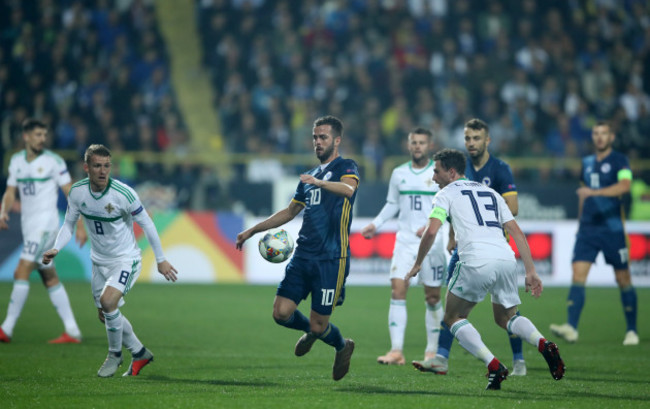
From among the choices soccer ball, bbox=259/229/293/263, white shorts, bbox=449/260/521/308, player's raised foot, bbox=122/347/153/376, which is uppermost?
soccer ball, bbox=259/229/293/263

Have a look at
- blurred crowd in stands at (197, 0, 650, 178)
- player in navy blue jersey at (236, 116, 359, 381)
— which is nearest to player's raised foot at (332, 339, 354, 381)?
player in navy blue jersey at (236, 116, 359, 381)

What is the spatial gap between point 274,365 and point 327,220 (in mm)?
2054

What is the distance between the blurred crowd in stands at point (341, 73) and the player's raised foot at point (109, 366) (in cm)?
1207

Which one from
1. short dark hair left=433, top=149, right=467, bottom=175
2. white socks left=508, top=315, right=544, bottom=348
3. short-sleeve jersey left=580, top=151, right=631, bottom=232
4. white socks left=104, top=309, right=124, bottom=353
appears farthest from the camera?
short-sleeve jersey left=580, top=151, right=631, bottom=232

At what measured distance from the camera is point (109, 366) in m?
8.16

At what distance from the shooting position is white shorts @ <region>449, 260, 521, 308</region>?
292 inches

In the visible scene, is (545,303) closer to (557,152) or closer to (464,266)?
(557,152)

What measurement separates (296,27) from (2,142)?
8.14m

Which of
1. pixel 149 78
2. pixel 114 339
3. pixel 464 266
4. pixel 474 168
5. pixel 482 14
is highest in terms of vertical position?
pixel 482 14

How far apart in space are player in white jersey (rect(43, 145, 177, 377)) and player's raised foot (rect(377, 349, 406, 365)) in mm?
2389

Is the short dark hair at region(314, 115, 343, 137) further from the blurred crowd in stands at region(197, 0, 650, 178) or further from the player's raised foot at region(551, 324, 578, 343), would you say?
the blurred crowd in stands at region(197, 0, 650, 178)

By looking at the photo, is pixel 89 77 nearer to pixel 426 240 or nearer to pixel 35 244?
pixel 35 244

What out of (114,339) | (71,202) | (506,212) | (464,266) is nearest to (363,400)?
(464,266)

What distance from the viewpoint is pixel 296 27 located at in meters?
24.5
